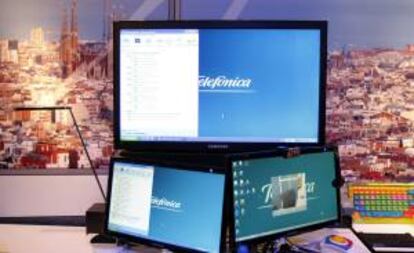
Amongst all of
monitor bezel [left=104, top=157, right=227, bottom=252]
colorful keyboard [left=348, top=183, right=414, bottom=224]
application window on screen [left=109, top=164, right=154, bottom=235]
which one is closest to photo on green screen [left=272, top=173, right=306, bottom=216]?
monitor bezel [left=104, top=157, right=227, bottom=252]

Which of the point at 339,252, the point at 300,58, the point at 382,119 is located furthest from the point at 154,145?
the point at 382,119

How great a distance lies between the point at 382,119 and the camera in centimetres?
249

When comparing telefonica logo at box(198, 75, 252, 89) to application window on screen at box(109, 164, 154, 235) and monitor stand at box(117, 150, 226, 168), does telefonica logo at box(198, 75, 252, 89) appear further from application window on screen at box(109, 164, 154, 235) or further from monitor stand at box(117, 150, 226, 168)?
application window on screen at box(109, 164, 154, 235)

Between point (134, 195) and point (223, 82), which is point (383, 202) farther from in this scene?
point (134, 195)

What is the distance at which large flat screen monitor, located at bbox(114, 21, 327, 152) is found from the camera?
212cm

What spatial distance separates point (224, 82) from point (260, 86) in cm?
13

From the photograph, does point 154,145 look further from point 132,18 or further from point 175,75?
point 132,18

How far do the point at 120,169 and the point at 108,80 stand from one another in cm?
57

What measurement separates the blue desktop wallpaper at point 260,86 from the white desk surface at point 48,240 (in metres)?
0.55

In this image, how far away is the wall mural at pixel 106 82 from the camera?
Result: 95.3 inches

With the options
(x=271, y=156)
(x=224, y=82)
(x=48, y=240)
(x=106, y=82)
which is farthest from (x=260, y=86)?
(x=48, y=240)

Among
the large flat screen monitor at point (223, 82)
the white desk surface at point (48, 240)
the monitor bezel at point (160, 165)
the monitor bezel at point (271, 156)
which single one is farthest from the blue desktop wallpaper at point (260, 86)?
the white desk surface at point (48, 240)

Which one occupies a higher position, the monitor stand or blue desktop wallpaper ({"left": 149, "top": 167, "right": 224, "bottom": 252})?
the monitor stand

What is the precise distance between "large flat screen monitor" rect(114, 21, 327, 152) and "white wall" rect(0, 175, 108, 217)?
46cm
